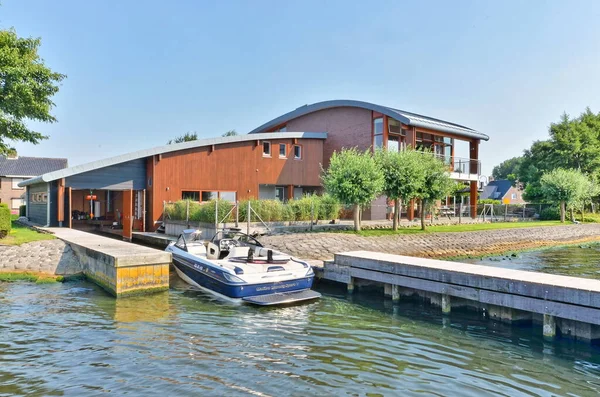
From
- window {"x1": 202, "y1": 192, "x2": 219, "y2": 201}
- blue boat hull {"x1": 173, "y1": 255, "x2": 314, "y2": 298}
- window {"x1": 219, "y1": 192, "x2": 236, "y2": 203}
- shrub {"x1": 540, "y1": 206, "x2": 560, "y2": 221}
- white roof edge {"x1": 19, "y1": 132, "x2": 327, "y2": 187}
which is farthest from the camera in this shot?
shrub {"x1": 540, "y1": 206, "x2": 560, "y2": 221}

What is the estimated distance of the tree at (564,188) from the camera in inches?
1224

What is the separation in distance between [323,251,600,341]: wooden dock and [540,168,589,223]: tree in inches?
1031

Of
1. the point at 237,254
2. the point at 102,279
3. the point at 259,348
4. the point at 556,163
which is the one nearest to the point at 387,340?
the point at 259,348

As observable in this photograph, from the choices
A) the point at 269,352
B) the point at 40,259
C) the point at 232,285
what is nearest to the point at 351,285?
the point at 232,285

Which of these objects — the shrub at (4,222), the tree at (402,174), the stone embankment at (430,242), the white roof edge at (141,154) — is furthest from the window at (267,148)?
the shrub at (4,222)

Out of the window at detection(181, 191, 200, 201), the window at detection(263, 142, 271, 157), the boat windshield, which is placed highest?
the window at detection(263, 142, 271, 157)

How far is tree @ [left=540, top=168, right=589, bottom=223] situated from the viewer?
31094mm

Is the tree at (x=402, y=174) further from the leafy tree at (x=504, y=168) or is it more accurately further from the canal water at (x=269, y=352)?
the leafy tree at (x=504, y=168)

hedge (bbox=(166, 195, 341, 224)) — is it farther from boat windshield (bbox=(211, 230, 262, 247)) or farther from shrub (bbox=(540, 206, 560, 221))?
shrub (bbox=(540, 206, 560, 221))

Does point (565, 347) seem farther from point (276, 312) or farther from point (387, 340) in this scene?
point (276, 312)

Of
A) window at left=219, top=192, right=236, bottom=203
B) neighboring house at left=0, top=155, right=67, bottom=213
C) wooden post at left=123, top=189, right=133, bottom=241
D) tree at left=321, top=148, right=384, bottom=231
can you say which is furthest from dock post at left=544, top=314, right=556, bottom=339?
neighboring house at left=0, top=155, right=67, bottom=213

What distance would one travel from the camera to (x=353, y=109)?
26.1 metres

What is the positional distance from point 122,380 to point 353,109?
75.0ft

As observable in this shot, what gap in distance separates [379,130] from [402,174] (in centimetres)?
621
